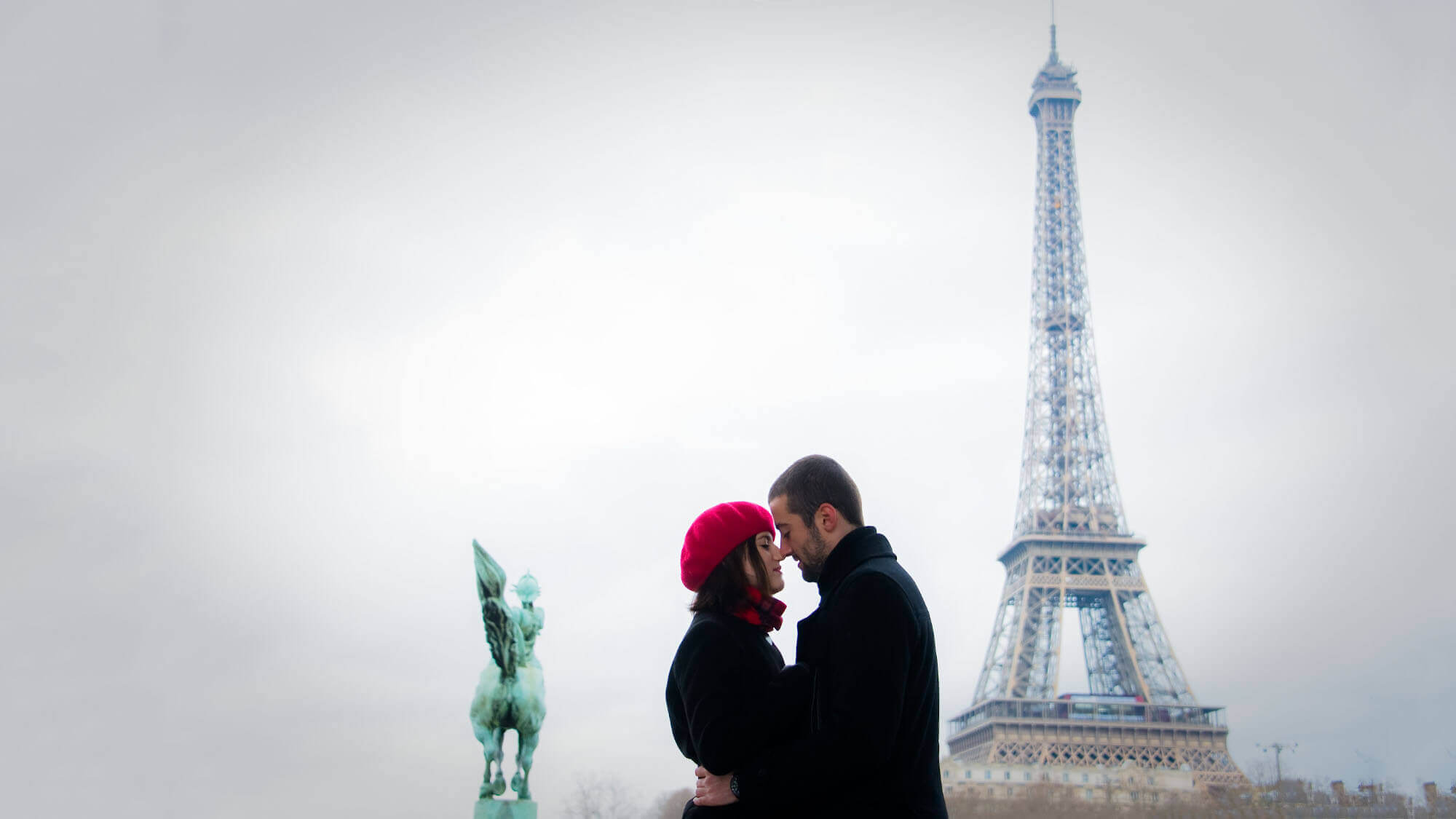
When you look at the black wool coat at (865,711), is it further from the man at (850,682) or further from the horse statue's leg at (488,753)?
the horse statue's leg at (488,753)

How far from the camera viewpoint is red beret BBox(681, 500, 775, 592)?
3361mm

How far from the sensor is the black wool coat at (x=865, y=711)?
291cm

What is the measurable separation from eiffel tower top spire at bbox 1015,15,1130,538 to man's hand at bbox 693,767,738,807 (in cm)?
4036

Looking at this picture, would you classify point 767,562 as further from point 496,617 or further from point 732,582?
point 496,617

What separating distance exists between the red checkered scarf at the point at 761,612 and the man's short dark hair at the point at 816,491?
264 mm

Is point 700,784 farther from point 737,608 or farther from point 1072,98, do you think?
point 1072,98

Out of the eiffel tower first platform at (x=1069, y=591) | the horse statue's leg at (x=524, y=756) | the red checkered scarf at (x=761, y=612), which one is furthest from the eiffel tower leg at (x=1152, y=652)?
the red checkered scarf at (x=761, y=612)

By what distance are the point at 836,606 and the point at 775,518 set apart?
0.35 metres

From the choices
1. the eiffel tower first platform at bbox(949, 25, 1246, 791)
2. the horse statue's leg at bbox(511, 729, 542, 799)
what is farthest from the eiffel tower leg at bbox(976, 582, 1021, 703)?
the horse statue's leg at bbox(511, 729, 542, 799)

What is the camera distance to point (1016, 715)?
38.0 meters

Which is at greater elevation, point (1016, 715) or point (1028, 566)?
point (1028, 566)

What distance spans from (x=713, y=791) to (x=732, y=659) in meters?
0.33

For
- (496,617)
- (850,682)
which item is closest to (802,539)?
(850,682)

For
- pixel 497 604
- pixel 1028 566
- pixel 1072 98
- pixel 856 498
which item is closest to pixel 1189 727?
pixel 1028 566
